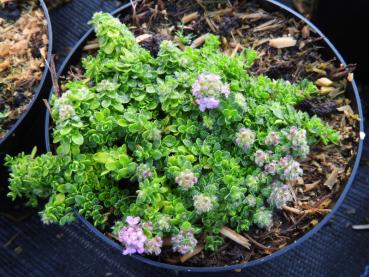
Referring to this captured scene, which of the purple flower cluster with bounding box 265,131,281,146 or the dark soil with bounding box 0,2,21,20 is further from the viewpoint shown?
the dark soil with bounding box 0,2,21,20

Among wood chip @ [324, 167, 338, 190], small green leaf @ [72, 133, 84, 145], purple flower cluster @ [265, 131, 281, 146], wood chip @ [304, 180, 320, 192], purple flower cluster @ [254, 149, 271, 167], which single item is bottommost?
wood chip @ [304, 180, 320, 192]

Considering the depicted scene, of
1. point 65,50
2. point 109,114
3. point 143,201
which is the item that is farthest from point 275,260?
point 65,50

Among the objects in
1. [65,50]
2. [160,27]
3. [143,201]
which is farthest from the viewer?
[65,50]

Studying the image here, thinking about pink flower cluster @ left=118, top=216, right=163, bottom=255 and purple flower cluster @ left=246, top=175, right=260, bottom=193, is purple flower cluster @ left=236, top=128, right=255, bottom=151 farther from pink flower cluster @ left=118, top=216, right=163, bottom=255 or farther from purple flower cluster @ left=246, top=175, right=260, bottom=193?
pink flower cluster @ left=118, top=216, right=163, bottom=255

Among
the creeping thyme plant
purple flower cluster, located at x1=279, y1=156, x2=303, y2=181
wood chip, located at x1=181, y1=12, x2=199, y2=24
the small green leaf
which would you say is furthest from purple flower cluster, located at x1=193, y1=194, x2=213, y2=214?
wood chip, located at x1=181, y1=12, x2=199, y2=24

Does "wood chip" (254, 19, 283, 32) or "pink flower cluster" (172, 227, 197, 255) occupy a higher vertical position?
"wood chip" (254, 19, 283, 32)

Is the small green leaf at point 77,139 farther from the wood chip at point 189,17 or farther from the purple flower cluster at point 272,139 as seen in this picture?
the wood chip at point 189,17

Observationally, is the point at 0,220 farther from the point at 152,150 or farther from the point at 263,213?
the point at 263,213
